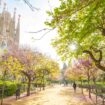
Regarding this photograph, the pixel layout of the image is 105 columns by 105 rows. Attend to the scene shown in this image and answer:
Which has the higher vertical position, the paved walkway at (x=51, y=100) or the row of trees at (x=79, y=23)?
the row of trees at (x=79, y=23)

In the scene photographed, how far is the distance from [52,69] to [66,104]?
25.0 m

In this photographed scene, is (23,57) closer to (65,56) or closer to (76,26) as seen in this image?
(65,56)

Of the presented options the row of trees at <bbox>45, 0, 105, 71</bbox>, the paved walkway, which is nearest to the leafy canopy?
the row of trees at <bbox>45, 0, 105, 71</bbox>

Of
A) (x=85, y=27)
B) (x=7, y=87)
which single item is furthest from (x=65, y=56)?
(x=7, y=87)

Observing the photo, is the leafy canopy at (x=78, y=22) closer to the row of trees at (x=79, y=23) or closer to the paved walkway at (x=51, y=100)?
the row of trees at (x=79, y=23)

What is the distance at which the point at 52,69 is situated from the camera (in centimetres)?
4212

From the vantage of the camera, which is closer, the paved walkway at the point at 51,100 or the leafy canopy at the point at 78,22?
the leafy canopy at the point at 78,22

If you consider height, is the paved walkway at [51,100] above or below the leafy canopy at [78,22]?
below

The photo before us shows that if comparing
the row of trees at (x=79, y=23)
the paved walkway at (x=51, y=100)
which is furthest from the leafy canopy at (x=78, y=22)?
the paved walkway at (x=51, y=100)

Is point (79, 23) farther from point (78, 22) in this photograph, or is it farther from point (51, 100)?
point (51, 100)

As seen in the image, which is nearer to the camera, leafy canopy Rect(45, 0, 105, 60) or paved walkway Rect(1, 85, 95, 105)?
leafy canopy Rect(45, 0, 105, 60)

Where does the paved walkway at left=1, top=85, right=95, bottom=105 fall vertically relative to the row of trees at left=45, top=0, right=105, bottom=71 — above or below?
below

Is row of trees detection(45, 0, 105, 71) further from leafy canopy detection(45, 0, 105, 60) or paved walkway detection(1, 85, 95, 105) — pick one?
paved walkway detection(1, 85, 95, 105)

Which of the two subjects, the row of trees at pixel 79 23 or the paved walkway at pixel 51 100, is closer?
the row of trees at pixel 79 23
